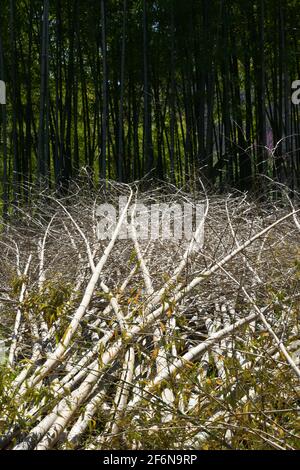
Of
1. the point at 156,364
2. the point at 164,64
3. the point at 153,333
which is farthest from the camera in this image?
the point at 164,64

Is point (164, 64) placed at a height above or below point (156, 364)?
above

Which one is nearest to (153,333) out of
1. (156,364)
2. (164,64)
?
(156,364)

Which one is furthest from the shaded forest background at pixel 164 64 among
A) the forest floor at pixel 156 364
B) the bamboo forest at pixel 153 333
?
the forest floor at pixel 156 364

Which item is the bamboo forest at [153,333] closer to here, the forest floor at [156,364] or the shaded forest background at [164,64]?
the forest floor at [156,364]

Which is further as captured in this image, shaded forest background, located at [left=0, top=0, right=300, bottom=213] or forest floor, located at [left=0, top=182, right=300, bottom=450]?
shaded forest background, located at [left=0, top=0, right=300, bottom=213]

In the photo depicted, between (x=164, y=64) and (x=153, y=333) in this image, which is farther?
(x=164, y=64)

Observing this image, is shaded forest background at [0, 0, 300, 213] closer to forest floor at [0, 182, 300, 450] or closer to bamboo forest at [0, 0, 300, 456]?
bamboo forest at [0, 0, 300, 456]

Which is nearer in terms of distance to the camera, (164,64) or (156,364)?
(156,364)

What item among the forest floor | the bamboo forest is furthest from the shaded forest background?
the forest floor

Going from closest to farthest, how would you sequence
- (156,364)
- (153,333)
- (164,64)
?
(156,364) < (153,333) < (164,64)

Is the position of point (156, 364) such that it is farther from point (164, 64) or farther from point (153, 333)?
point (164, 64)

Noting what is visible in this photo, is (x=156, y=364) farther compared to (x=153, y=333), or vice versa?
(x=153, y=333)

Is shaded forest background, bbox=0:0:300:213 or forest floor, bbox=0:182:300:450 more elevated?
shaded forest background, bbox=0:0:300:213

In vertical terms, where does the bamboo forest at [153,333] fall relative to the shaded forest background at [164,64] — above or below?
below
